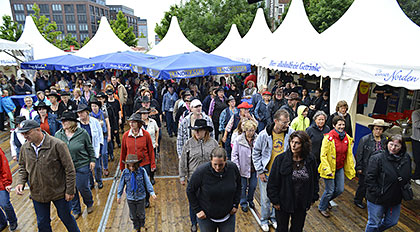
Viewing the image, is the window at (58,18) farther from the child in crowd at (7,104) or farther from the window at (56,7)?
the child in crowd at (7,104)

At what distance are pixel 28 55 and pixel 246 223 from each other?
61.4 feet

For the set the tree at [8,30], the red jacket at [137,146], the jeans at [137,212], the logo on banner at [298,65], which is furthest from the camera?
the tree at [8,30]

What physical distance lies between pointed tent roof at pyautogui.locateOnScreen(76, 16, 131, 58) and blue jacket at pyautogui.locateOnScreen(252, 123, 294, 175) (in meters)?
15.6

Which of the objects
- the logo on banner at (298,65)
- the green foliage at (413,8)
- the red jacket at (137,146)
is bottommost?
the red jacket at (137,146)

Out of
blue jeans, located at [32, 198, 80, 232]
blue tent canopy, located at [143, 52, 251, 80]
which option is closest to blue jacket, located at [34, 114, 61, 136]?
blue jeans, located at [32, 198, 80, 232]

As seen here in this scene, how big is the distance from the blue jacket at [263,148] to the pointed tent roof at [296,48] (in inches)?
154

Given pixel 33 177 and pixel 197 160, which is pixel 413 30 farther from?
pixel 33 177

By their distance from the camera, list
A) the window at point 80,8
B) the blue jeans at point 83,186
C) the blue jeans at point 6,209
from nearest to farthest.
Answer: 1. the blue jeans at point 6,209
2. the blue jeans at point 83,186
3. the window at point 80,8

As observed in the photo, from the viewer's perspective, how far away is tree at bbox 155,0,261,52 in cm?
2697

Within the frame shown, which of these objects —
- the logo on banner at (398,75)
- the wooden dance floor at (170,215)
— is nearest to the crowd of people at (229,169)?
the wooden dance floor at (170,215)

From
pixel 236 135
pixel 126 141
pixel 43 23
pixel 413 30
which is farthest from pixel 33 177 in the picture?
pixel 43 23

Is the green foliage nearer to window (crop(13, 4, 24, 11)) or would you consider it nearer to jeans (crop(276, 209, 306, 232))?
jeans (crop(276, 209, 306, 232))

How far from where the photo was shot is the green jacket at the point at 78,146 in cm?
430

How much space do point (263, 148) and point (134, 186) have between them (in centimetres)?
202
